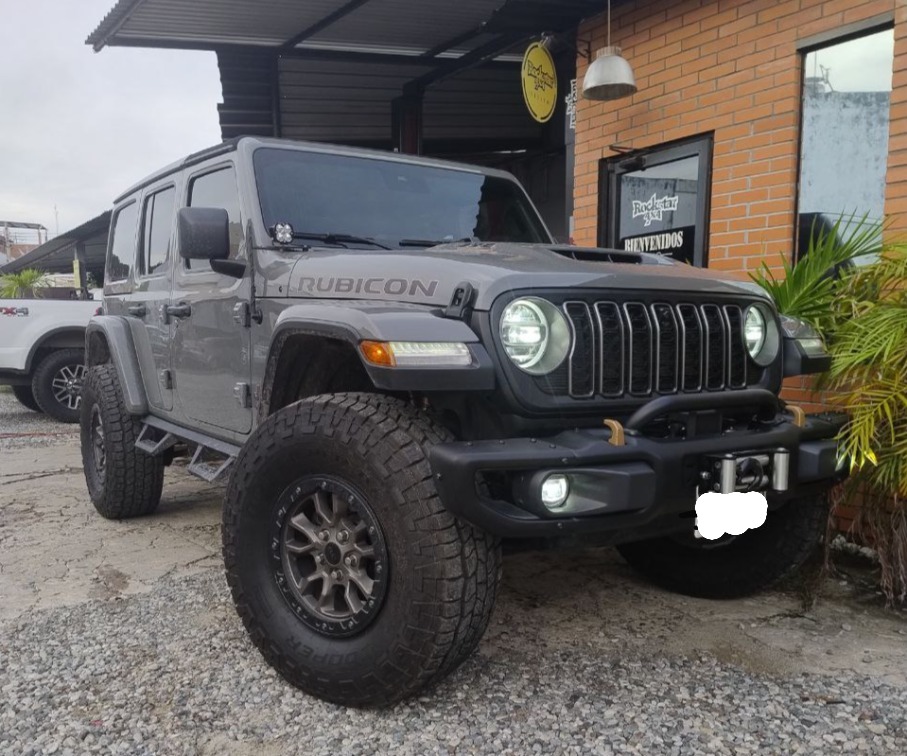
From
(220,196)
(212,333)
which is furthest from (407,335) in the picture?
(220,196)

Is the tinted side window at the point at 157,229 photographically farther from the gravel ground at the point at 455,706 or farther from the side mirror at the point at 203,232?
the gravel ground at the point at 455,706

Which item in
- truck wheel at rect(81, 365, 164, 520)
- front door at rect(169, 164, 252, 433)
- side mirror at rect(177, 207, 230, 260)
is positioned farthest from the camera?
truck wheel at rect(81, 365, 164, 520)

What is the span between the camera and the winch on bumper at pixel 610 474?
2.11 m

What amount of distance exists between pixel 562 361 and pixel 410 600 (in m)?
0.82

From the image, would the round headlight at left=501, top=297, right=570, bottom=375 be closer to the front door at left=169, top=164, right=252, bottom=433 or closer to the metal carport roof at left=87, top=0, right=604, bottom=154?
the front door at left=169, top=164, right=252, bottom=433

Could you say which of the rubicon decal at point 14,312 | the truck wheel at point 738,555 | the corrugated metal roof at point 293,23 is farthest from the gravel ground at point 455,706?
the rubicon decal at point 14,312

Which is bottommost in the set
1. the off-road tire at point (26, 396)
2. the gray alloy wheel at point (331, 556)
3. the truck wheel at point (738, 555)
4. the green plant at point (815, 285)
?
the off-road tire at point (26, 396)

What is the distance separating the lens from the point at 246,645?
116 inches

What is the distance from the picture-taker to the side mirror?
303cm

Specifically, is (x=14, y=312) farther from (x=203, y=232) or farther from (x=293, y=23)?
(x=203, y=232)

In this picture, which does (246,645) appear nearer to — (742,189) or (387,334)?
(387,334)

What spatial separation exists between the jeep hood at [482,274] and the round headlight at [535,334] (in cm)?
6

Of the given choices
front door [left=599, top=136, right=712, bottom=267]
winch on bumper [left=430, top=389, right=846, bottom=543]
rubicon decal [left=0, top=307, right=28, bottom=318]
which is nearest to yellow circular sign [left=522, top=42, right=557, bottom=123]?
front door [left=599, top=136, right=712, bottom=267]

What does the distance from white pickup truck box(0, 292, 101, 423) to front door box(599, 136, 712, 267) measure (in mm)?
6172
